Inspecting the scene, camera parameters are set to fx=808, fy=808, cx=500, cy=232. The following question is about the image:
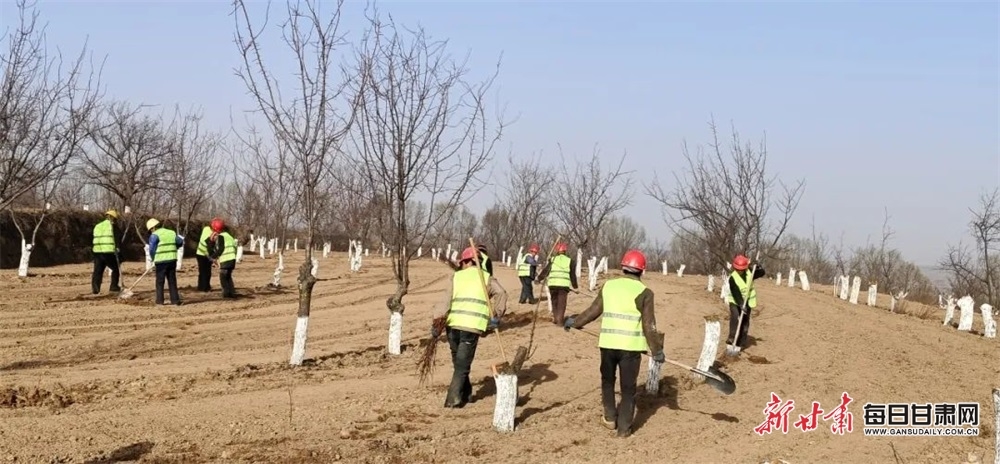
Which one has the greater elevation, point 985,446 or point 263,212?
point 263,212

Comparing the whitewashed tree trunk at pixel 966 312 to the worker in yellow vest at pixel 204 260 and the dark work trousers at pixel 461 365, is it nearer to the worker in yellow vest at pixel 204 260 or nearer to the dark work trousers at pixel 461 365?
the dark work trousers at pixel 461 365

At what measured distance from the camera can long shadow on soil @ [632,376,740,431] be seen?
801 cm

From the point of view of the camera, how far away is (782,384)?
9.97 m

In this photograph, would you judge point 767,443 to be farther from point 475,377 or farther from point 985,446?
point 475,377

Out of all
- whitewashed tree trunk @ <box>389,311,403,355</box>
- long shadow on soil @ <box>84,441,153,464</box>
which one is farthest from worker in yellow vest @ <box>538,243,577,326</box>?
long shadow on soil @ <box>84,441,153,464</box>

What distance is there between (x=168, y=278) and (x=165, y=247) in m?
0.77

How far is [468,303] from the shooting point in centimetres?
814

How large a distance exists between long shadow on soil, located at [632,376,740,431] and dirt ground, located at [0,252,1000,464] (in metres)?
0.04

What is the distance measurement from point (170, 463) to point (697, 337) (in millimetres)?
10356

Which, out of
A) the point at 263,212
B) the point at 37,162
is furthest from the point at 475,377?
the point at 263,212

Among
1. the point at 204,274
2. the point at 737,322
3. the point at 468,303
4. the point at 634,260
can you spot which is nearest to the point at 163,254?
the point at 204,274

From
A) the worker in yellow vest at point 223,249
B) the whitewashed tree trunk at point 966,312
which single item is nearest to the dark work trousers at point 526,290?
the worker in yellow vest at point 223,249

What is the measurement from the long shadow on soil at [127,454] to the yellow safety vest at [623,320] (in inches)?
154

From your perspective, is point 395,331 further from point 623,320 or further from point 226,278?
point 226,278
